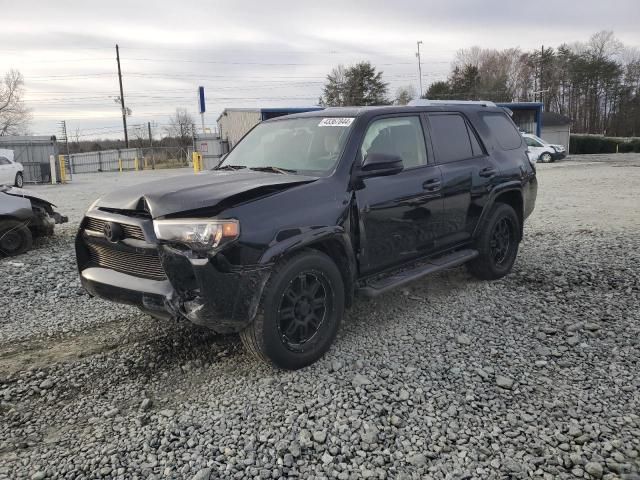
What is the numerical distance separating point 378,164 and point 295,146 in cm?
87

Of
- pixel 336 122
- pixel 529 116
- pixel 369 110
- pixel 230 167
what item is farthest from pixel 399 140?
pixel 529 116

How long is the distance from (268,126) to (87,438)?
323 centimetres

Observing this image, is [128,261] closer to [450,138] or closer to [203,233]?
[203,233]

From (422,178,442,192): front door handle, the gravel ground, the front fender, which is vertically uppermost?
(422,178,442,192): front door handle

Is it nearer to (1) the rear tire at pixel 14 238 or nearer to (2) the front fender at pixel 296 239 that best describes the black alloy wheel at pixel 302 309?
(2) the front fender at pixel 296 239

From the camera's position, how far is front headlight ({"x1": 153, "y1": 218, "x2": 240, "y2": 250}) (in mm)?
3232

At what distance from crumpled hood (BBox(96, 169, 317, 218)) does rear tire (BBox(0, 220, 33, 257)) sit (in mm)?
4675

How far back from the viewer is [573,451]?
277 centimetres

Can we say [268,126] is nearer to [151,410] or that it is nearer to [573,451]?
[151,410]

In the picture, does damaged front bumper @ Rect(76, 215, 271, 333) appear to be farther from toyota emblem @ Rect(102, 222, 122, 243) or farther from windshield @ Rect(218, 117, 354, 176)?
windshield @ Rect(218, 117, 354, 176)

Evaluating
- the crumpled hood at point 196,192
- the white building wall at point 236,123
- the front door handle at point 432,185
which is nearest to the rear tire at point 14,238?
the crumpled hood at point 196,192

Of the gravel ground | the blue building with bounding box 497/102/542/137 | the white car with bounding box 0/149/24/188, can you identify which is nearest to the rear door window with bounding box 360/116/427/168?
the gravel ground

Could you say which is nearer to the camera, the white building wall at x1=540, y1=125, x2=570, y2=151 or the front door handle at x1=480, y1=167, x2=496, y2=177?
the front door handle at x1=480, y1=167, x2=496, y2=177

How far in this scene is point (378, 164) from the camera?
4043 mm
